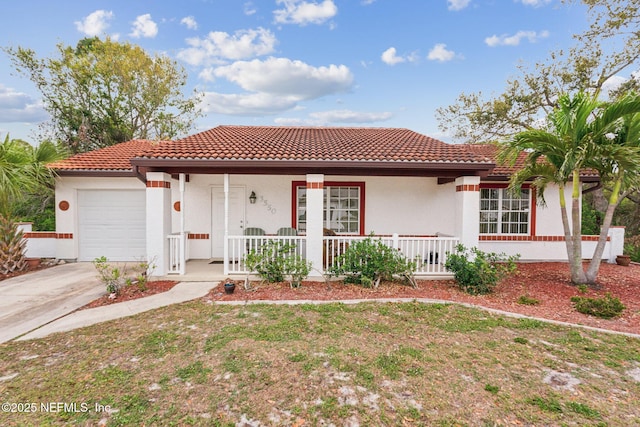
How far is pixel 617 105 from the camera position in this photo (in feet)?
19.9

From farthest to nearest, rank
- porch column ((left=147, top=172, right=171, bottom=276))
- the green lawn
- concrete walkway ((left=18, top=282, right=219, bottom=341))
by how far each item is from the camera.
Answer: porch column ((left=147, top=172, right=171, bottom=276)), concrete walkway ((left=18, top=282, right=219, bottom=341)), the green lawn

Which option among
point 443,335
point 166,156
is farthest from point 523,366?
point 166,156

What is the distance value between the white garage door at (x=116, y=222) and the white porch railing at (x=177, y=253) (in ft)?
8.70

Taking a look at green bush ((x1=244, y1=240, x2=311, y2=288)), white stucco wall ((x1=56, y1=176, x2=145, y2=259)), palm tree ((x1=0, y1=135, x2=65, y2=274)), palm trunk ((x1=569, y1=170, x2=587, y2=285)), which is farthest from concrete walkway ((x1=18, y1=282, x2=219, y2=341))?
palm trunk ((x1=569, y1=170, x2=587, y2=285))

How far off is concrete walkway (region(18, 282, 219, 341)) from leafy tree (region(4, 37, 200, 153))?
1763 centimetres

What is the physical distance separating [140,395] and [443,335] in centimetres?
387

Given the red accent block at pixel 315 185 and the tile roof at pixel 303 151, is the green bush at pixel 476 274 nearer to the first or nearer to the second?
the tile roof at pixel 303 151

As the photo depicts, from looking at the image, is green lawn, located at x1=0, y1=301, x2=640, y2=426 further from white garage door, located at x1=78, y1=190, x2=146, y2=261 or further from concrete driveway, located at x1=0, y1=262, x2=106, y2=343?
white garage door, located at x1=78, y1=190, x2=146, y2=261

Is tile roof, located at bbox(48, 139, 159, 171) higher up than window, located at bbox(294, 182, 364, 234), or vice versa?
tile roof, located at bbox(48, 139, 159, 171)

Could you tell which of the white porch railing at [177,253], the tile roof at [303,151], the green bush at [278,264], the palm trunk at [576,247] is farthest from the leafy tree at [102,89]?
the palm trunk at [576,247]

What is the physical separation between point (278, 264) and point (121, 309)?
10.3 feet

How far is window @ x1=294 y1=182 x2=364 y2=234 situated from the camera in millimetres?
10070

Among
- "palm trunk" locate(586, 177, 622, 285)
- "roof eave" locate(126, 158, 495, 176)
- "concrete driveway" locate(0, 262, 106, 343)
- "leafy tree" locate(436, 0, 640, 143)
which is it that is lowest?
"concrete driveway" locate(0, 262, 106, 343)

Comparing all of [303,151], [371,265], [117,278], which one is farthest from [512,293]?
[117,278]
